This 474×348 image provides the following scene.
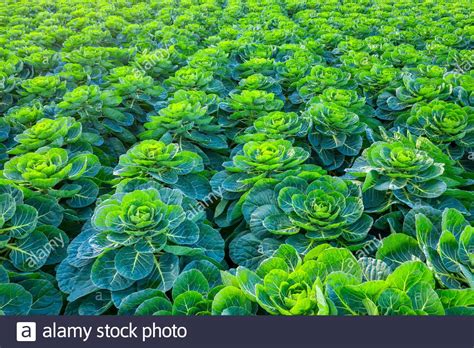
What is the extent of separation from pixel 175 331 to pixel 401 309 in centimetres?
72

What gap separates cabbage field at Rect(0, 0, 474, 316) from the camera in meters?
1.59

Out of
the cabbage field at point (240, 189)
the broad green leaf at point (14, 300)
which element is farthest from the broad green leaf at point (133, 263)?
the broad green leaf at point (14, 300)

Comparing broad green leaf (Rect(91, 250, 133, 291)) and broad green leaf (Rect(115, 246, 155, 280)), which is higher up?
broad green leaf (Rect(115, 246, 155, 280))

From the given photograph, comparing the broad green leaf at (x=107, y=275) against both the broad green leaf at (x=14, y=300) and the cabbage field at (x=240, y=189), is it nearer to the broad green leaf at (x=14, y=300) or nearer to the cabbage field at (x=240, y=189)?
the cabbage field at (x=240, y=189)

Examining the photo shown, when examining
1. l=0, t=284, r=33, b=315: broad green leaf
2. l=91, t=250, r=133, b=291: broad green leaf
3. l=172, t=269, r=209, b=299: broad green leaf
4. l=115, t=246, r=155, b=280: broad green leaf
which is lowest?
l=0, t=284, r=33, b=315: broad green leaf

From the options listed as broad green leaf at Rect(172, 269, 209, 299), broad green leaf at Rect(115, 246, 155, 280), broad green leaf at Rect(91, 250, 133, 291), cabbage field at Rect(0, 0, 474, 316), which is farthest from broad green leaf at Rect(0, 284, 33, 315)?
broad green leaf at Rect(172, 269, 209, 299)

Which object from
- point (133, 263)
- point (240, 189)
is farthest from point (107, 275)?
point (240, 189)

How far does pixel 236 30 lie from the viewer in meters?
5.87

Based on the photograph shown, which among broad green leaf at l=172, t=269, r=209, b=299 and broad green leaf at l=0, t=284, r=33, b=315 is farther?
broad green leaf at l=0, t=284, r=33, b=315

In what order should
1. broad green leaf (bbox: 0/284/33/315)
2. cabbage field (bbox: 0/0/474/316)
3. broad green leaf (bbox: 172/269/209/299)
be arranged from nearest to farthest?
1. cabbage field (bbox: 0/0/474/316)
2. broad green leaf (bbox: 172/269/209/299)
3. broad green leaf (bbox: 0/284/33/315)

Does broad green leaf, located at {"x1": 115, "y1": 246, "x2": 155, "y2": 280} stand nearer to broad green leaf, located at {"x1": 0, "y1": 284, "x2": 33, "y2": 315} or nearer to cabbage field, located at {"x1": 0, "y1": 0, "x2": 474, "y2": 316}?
cabbage field, located at {"x1": 0, "y1": 0, "x2": 474, "y2": 316}

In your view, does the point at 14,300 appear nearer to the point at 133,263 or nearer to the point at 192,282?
the point at 133,263

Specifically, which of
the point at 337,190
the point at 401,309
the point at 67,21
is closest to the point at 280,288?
the point at 401,309

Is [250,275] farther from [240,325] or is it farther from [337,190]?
[337,190]
